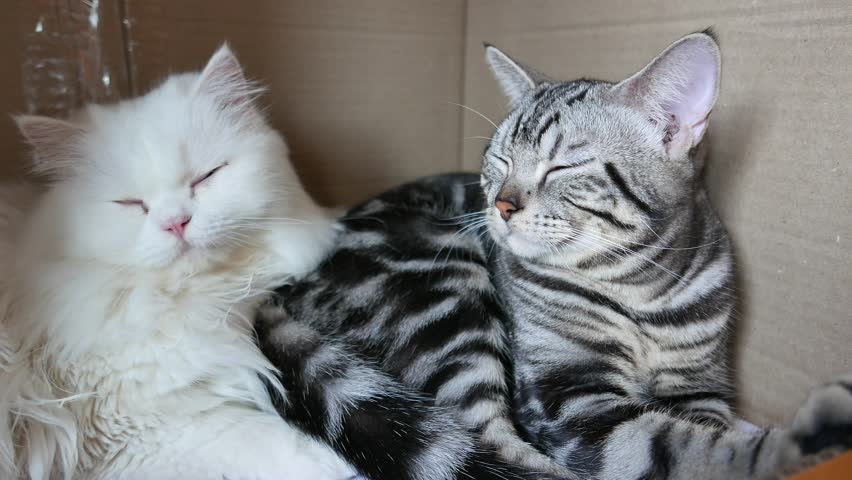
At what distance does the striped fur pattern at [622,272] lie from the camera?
36.2 inches

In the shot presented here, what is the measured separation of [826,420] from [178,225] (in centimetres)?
→ 100

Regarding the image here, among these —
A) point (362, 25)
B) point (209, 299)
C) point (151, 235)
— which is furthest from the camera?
point (362, 25)

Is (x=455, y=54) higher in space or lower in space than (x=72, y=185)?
higher

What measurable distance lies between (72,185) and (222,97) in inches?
12.2

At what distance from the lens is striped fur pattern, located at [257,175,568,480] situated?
0.95 m

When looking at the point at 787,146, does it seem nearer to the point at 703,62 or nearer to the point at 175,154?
the point at 703,62

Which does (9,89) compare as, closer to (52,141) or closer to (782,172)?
(52,141)

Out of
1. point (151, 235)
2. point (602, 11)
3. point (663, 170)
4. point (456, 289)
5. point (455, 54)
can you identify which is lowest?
point (456, 289)

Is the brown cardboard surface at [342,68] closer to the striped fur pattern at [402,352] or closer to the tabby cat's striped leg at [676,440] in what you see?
the striped fur pattern at [402,352]

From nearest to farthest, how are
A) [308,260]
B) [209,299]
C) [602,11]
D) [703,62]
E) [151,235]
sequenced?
[703,62] → [151,235] → [209,299] → [308,260] → [602,11]

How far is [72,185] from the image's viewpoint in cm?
106

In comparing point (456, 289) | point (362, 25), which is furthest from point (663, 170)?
point (362, 25)

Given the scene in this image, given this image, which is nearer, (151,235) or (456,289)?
(151,235)

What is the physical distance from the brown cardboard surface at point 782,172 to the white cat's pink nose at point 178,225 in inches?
39.2
